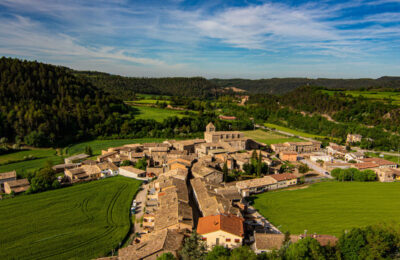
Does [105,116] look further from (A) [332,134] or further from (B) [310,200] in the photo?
(A) [332,134]

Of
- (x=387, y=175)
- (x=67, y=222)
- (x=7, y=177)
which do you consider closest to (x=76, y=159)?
(x=7, y=177)

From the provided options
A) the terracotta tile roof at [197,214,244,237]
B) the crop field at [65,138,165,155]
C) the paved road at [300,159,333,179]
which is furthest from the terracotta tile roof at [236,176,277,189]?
the crop field at [65,138,165,155]

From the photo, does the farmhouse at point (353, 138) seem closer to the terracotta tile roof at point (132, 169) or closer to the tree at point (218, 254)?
the terracotta tile roof at point (132, 169)

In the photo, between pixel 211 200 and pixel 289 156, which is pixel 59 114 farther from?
pixel 289 156

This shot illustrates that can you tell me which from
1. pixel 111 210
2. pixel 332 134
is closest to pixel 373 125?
pixel 332 134

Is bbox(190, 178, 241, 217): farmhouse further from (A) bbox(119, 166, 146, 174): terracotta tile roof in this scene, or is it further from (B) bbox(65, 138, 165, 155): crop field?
(B) bbox(65, 138, 165, 155): crop field

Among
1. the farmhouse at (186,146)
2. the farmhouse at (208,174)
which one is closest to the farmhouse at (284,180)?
the farmhouse at (208,174)
